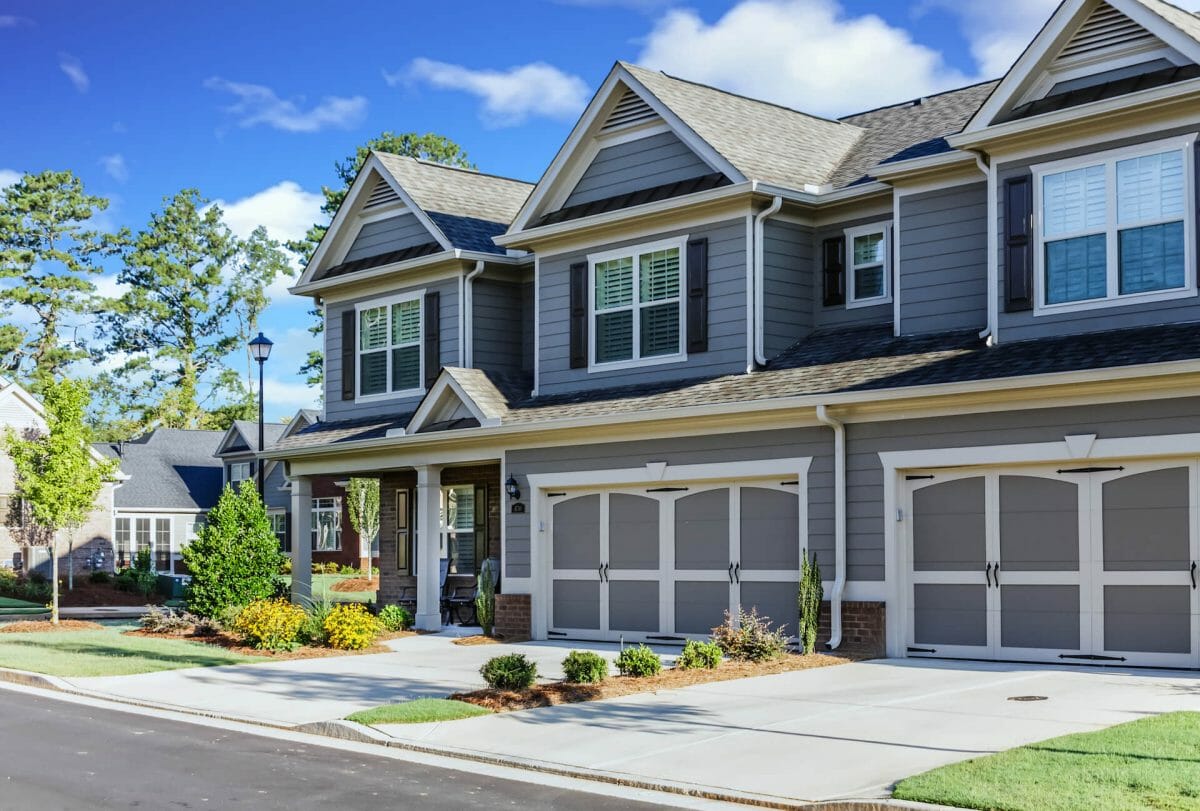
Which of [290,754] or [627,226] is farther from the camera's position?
[627,226]

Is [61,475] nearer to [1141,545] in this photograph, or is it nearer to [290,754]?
[290,754]

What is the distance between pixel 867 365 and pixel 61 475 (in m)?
17.4

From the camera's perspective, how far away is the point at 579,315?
2255 centimetres

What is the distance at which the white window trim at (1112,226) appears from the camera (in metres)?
15.8

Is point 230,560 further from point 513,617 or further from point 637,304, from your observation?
point 637,304

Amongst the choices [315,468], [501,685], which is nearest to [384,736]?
[501,685]

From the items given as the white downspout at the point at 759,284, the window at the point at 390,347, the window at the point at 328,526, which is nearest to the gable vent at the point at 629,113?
the white downspout at the point at 759,284

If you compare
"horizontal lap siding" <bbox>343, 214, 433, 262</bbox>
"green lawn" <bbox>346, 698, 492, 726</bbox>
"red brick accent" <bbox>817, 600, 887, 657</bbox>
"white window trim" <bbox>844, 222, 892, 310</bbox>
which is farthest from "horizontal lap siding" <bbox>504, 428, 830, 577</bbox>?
"green lawn" <bbox>346, 698, 492, 726</bbox>

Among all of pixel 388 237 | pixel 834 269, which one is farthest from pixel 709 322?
pixel 388 237

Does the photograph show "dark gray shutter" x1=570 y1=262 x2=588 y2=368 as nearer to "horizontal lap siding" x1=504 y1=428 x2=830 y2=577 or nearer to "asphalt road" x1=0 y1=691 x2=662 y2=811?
"horizontal lap siding" x1=504 y1=428 x2=830 y2=577

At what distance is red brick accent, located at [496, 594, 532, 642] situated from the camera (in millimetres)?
22031

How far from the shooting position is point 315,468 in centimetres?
2670

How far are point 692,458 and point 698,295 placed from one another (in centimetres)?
259

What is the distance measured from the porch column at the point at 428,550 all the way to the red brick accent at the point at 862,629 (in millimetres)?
8249
